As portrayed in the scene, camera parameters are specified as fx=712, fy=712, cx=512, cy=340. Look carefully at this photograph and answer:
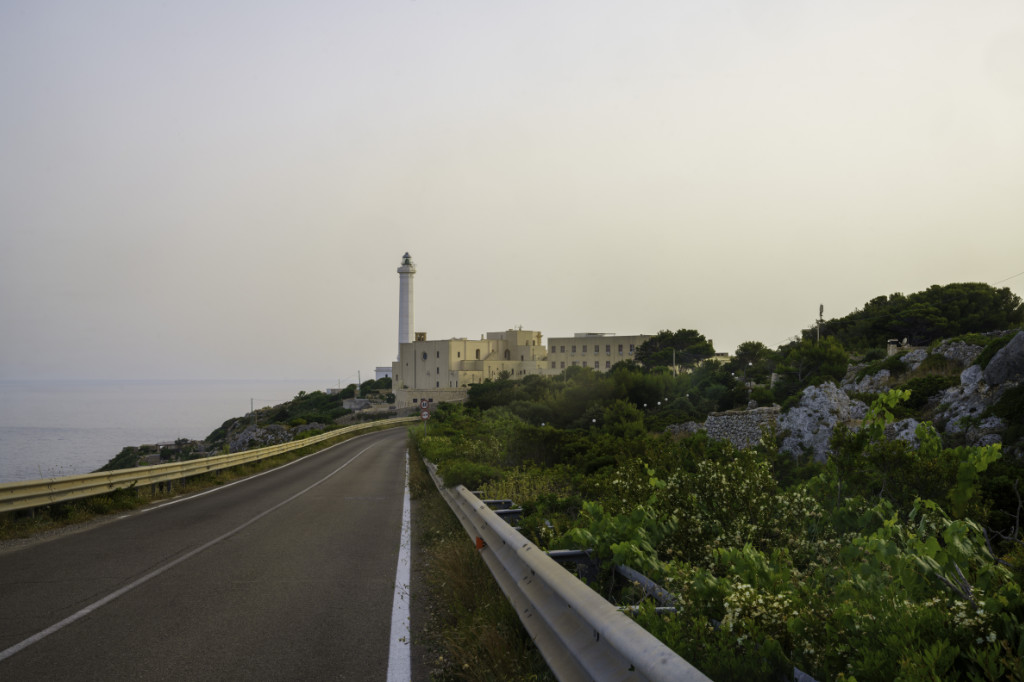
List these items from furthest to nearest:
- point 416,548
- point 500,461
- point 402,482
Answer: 1. point 402,482
2. point 500,461
3. point 416,548

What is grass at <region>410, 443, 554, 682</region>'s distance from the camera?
15.7ft

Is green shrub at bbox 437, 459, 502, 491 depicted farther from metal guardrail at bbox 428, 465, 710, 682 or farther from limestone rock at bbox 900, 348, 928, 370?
limestone rock at bbox 900, 348, 928, 370

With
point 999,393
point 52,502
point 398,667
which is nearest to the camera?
point 398,667

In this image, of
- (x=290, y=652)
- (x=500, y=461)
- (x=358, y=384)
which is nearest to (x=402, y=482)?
(x=500, y=461)

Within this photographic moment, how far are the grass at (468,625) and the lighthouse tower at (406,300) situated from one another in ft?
427

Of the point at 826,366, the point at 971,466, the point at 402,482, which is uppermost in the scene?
the point at 826,366

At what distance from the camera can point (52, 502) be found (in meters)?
13.4

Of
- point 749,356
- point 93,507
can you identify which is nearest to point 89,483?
point 93,507

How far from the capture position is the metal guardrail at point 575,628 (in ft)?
9.41

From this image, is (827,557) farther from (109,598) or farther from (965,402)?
(965,402)

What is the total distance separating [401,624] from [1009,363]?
24.6 meters

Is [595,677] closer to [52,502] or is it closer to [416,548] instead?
[416,548]

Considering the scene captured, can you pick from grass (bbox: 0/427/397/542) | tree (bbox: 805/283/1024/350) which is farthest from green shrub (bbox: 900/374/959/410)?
tree (bbox: 805/283/1024/350)

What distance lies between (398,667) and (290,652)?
0.96 metres
